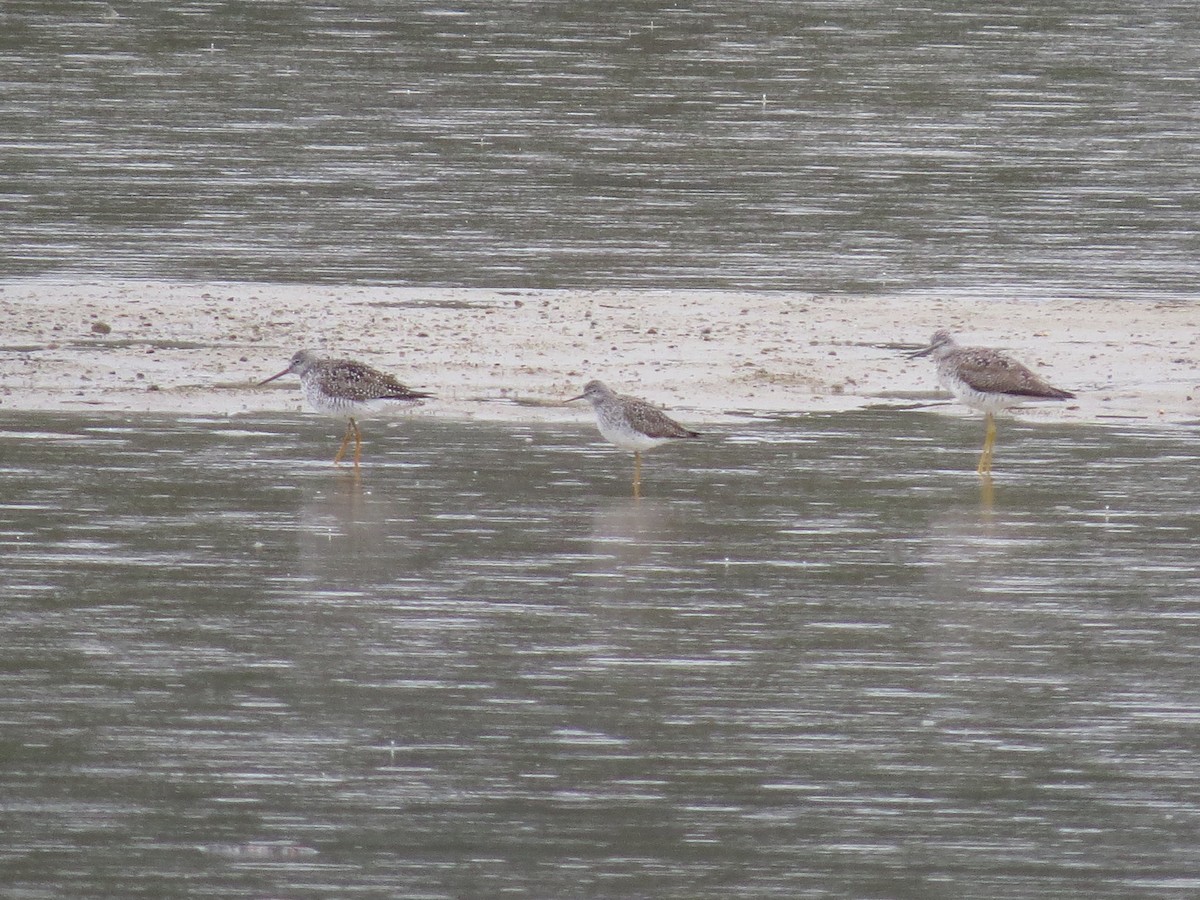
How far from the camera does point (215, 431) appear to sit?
13.7 metres

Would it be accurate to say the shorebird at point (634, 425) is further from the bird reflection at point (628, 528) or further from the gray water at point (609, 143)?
the gray water at point (609, 143)

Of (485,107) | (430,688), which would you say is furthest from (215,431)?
(485,107)

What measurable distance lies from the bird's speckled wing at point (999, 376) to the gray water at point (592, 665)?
15.5 inches

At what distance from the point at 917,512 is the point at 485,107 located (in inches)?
675

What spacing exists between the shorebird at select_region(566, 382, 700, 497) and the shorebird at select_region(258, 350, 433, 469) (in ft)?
4.31

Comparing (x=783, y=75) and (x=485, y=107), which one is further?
(x=783, y=75)

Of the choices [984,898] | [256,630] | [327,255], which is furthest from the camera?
[327,255]

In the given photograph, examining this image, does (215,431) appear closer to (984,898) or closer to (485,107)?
(984,898)

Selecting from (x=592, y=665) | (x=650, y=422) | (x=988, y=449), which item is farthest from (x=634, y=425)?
(x=592, y=665)

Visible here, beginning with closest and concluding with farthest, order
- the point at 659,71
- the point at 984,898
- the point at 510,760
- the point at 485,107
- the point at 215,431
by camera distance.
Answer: the point at 984,898
the point at 510,760
the point at 215,431
the point at 485,107
the point at 659,71

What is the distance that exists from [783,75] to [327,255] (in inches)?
543

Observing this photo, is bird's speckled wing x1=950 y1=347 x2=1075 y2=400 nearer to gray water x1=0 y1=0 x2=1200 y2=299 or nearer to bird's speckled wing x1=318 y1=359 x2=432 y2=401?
bird's speckled wing x1=318 y1=359 x2=432 y2=401

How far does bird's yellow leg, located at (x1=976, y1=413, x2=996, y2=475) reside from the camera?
43.1 ft

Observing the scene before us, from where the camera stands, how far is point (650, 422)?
12.7m
